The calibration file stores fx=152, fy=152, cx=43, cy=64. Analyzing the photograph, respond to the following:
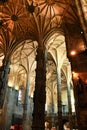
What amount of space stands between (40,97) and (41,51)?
4.62 m

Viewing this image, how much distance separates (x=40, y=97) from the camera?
12234 millimetres

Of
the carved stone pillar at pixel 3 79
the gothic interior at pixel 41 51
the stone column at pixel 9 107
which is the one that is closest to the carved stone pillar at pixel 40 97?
the gothic interior at pixel 41 51

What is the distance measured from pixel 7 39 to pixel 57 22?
610 cm

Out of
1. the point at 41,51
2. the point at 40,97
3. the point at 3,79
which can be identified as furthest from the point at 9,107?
A: the point at 41,51

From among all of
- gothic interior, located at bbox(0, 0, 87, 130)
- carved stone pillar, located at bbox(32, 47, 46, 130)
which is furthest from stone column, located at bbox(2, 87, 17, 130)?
carved stone pillar, located at bbox(32, 47, 46, 130)

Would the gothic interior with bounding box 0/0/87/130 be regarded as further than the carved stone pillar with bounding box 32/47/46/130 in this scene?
No

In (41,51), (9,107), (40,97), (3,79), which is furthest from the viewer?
(9,107)

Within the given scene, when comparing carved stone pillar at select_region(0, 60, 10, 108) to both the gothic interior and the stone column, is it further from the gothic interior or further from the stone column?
the stone column

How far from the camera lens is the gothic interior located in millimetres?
10484

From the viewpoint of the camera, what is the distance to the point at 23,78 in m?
24.5

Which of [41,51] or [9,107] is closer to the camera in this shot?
[41,51]

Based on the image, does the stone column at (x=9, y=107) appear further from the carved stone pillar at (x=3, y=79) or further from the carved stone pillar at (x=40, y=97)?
the carved stone pillar at (x=40, y=97)

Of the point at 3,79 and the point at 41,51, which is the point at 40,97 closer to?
the point at 41,51

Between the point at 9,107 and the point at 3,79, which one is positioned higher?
the point at 3,79
